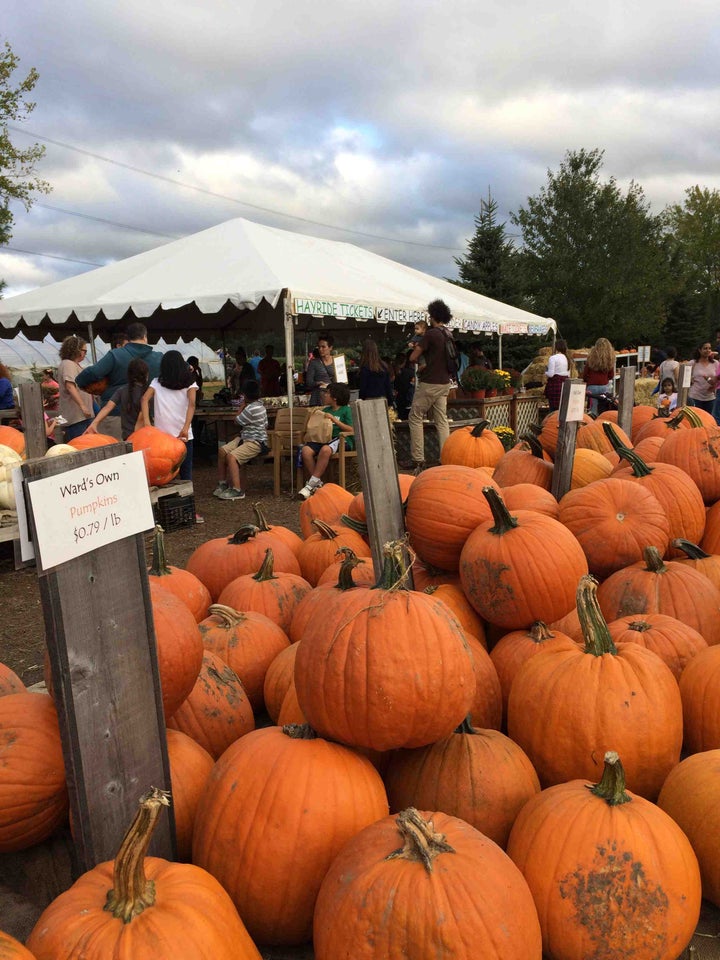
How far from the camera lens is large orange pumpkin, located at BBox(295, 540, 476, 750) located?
1.51m

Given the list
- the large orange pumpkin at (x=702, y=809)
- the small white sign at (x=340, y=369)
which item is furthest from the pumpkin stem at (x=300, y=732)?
the small white sign at (x=340, y=369)

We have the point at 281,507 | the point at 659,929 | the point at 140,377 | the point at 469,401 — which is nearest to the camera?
the point at 659,929

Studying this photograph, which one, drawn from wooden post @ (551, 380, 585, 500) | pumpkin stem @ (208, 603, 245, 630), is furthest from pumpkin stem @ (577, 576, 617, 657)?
wooden post @ (551, 380, 585, 500)

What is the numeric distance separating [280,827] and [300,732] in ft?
0.70

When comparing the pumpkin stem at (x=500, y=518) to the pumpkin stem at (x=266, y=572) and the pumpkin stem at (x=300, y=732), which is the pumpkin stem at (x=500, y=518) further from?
the pumpkin stem at (x=300, y=732)

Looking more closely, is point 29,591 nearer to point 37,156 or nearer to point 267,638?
point 267,638

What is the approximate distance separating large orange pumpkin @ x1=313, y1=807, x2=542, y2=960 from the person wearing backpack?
7536 millimetres

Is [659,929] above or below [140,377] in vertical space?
below

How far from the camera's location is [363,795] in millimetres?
1468

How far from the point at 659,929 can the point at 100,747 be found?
1107 millimetres

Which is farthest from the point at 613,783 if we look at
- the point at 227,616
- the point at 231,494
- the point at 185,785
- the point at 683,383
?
the point at 231,494

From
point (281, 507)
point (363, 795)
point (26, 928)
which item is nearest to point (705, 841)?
point (363, 795)

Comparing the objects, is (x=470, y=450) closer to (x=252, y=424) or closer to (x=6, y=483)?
(x=6, y=483)

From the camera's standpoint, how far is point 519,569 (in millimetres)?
2213
